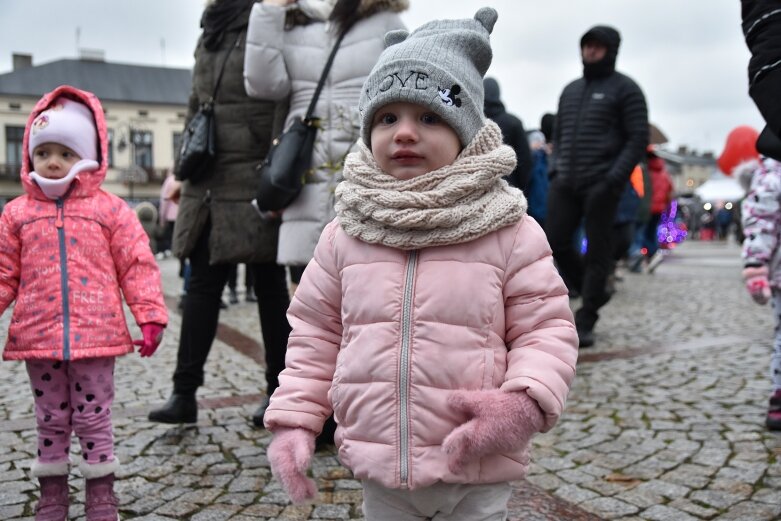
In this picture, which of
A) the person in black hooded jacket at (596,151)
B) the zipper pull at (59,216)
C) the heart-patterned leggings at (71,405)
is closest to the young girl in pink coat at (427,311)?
the heart-patterned leggings at (71,405)

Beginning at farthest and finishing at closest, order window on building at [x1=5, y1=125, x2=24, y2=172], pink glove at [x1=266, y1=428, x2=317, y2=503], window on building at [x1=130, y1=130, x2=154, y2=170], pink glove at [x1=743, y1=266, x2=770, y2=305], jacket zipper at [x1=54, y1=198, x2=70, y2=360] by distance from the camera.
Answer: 1. window on building at [x1=130, y1=130, x2=154, y2=170]
2. window on building at [x1=5, y1=125, x2=24, y2=172]
3. pink glove at [x1=743, y1=266, x2=770, y2=305]
4. jacket zipper at [x1=54, y1=198, x2=70, y2=360]
5. pink glove at [x1=266, y1=428, x2=317, y2=503]

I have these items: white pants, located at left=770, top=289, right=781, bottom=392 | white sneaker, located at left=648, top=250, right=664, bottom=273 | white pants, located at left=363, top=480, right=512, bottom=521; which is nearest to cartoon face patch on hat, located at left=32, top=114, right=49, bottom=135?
white pants, located at left=363, top=480, right=512, bottom=521

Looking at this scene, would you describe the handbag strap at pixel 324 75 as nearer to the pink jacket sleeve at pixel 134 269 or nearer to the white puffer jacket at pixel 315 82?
the white puffer jacket at pixel 315 82

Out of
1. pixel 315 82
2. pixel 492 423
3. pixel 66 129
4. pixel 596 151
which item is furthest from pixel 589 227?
pixel 492 423

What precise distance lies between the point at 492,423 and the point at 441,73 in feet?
2.54

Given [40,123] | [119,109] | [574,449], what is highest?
[119,109]

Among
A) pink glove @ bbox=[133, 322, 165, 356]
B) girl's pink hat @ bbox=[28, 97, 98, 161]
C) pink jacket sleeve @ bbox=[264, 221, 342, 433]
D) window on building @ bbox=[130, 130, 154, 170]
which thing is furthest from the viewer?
window on building @ bbox=[130, 130, 154, 170]

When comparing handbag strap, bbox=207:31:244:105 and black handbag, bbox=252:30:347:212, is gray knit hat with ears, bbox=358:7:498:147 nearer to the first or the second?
black handbag, bbox=252:30:347:212

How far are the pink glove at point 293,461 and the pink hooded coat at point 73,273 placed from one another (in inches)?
42.5

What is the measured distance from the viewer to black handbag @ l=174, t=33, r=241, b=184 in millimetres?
3270

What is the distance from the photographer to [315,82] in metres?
3.17

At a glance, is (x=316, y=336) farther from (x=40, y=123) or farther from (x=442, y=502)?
(x=40, y=123)

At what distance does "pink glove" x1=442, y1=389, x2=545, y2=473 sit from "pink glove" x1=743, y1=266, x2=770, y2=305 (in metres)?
2.41

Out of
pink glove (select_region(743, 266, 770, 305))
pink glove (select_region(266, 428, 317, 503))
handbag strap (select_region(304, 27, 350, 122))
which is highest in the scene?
handbag strap (select_region(304, 27, 350, 122))
